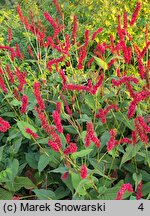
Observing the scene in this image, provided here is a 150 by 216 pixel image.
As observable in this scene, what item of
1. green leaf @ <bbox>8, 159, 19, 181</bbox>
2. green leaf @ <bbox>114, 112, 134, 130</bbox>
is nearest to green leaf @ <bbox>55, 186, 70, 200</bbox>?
green leaf @ <bbox>8, 159, 19, 181</bbox>

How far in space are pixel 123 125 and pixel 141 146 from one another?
1.01 feet

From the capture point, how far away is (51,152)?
2.66 m

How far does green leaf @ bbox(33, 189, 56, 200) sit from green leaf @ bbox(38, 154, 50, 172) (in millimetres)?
116

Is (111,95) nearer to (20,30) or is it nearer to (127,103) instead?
(127,103)

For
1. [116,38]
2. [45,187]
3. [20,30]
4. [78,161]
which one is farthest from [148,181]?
[20,30]

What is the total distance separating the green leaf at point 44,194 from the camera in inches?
98.8

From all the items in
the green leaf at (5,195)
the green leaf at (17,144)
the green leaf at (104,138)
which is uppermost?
the green leaf at (17,144)

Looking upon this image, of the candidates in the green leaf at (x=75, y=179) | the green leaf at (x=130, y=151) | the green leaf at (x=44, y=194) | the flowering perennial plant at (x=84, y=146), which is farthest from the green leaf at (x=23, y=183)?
the green leaf at (x=130, y=151)

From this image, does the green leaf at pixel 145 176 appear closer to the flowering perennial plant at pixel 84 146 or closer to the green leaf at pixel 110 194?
the flowering perennial plant at pixel 84 146

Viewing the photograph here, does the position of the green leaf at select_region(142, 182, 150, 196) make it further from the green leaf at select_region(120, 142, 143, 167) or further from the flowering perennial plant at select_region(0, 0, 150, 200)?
the green leaf at select_region(120, 142, 143, 167)

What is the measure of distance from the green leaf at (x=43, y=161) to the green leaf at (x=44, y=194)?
12 centimetres

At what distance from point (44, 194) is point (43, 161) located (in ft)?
0.57

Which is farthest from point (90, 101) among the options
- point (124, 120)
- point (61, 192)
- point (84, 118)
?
point (61, 192)

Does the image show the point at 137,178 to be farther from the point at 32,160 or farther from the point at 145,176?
the point at 32,160
